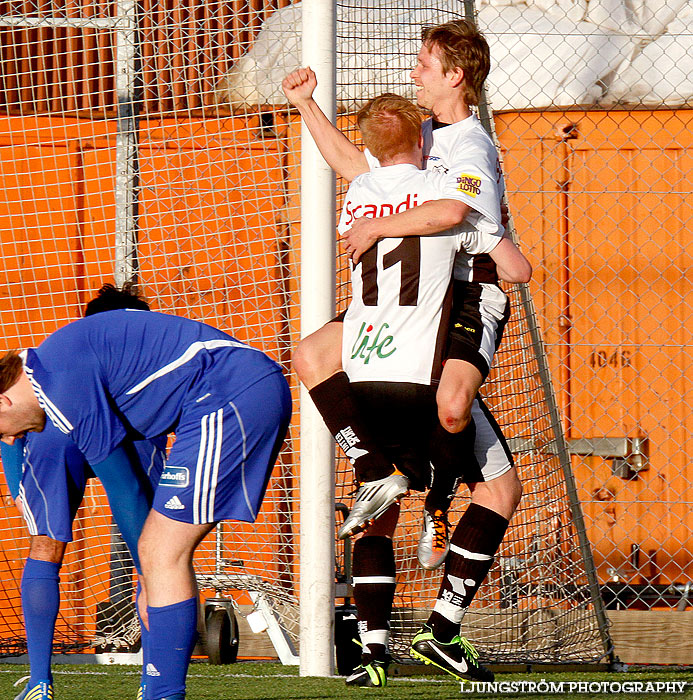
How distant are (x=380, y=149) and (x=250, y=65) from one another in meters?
2.39

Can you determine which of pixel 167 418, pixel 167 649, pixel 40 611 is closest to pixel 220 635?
pixel 40 611

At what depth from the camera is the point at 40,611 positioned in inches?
148

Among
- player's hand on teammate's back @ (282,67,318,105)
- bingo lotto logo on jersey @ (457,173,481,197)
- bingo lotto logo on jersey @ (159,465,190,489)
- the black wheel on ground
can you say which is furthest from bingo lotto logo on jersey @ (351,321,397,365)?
the black wheel on ground

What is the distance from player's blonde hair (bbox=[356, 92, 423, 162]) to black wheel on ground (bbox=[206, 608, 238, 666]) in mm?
2573

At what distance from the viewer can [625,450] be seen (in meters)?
6.70

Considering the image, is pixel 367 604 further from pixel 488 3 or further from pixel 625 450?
pixel 488 3

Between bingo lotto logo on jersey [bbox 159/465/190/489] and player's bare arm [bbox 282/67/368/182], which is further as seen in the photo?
player's bare arm [bbox 282/67/368/182]

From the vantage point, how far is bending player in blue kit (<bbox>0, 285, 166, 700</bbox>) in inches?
143

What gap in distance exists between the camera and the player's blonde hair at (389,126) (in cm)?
370

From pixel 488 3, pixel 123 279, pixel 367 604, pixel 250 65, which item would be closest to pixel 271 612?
pixel 367 604

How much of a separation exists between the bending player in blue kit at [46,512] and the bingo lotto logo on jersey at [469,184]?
143 cm

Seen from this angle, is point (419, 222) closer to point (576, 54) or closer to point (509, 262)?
point (509, 262)

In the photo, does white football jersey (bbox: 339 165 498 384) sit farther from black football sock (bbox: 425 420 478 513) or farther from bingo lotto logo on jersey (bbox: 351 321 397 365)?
black football sock (bbox: 425 420 478 513)

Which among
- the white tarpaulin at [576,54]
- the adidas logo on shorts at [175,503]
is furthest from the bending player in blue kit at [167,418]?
the white tarpaulin at [576,54]
